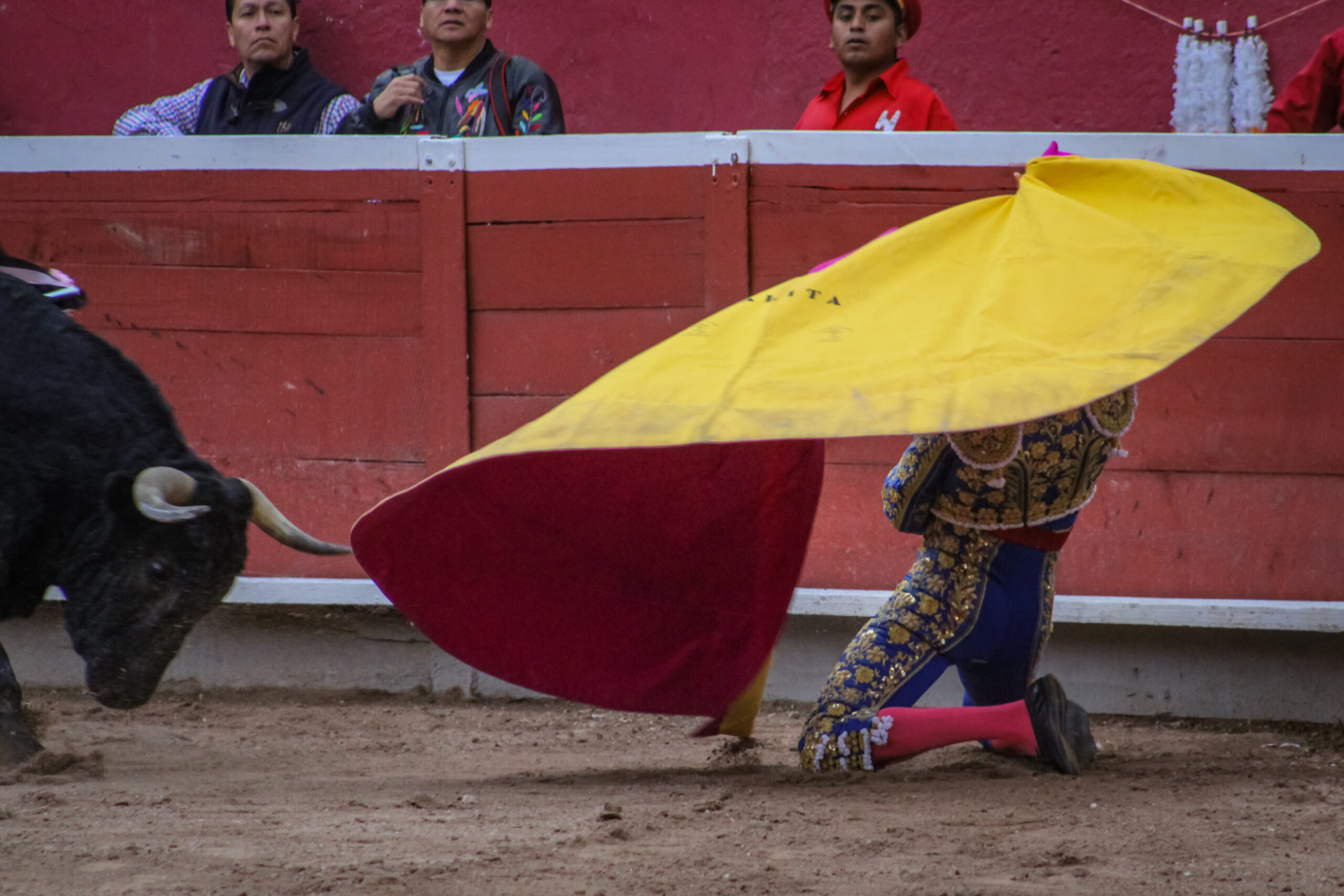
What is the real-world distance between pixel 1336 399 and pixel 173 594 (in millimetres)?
2945

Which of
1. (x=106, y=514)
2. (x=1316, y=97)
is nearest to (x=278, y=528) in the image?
(x=106, y=514)

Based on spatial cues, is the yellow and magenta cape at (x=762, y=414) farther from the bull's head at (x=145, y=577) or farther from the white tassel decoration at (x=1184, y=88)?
the white tassel decoration at (x=1184, y=88)

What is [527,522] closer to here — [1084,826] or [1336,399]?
[1084,826]

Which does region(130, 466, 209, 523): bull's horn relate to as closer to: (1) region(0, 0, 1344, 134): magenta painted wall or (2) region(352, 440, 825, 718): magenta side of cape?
(2) region(352, 440, 825, 718): magenta side of cape

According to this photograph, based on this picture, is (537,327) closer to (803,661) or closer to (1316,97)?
(803,661)

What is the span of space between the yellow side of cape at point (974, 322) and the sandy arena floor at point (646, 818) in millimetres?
669

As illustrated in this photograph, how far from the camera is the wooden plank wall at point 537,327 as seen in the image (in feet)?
12.7

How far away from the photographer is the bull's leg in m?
3.12

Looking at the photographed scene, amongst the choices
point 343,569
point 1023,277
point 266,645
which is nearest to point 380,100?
point 343,569

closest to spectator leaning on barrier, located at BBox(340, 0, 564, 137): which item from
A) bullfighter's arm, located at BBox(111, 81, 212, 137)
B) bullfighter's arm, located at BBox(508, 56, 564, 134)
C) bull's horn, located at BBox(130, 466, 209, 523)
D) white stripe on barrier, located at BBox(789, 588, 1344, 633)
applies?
bullfighter's arm, located at BBox(508, 56, 564, 134)

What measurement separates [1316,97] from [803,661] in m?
2.17

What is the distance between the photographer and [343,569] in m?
4.29

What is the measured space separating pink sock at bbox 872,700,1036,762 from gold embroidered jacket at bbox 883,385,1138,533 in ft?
1.26

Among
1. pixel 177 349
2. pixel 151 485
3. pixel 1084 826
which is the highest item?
pixel 177 349
